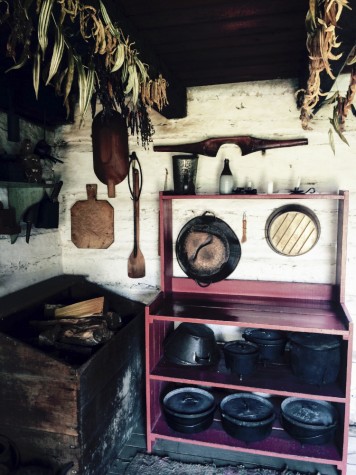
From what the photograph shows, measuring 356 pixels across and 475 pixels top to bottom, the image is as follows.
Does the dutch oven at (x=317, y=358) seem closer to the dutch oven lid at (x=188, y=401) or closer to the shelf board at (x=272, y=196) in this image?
the dutch oven lid at (x=188, y=401)

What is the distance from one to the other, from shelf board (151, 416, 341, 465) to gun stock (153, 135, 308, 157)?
6.89ft

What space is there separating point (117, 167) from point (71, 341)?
1.23 meters

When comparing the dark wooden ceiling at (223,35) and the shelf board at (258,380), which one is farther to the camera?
the shelf board at (258,380)

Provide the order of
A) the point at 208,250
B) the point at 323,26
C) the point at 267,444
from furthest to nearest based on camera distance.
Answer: the point at 208,250 < the point at 267,444 < the point at 323,26

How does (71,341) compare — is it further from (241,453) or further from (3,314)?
(241,453)

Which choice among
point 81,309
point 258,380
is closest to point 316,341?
point 258,380

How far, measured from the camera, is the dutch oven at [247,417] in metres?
2.52

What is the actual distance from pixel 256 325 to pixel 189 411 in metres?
0.82

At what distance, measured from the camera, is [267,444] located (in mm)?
2582

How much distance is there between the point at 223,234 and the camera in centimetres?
303

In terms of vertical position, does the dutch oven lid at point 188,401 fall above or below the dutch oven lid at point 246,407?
below

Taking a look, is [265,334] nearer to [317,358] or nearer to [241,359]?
[241,359]

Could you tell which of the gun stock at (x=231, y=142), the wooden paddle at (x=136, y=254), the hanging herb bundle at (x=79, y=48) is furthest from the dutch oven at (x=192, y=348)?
the hanging herb bundle at (x=79, y=48)

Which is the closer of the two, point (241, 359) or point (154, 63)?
point (154, 63)
